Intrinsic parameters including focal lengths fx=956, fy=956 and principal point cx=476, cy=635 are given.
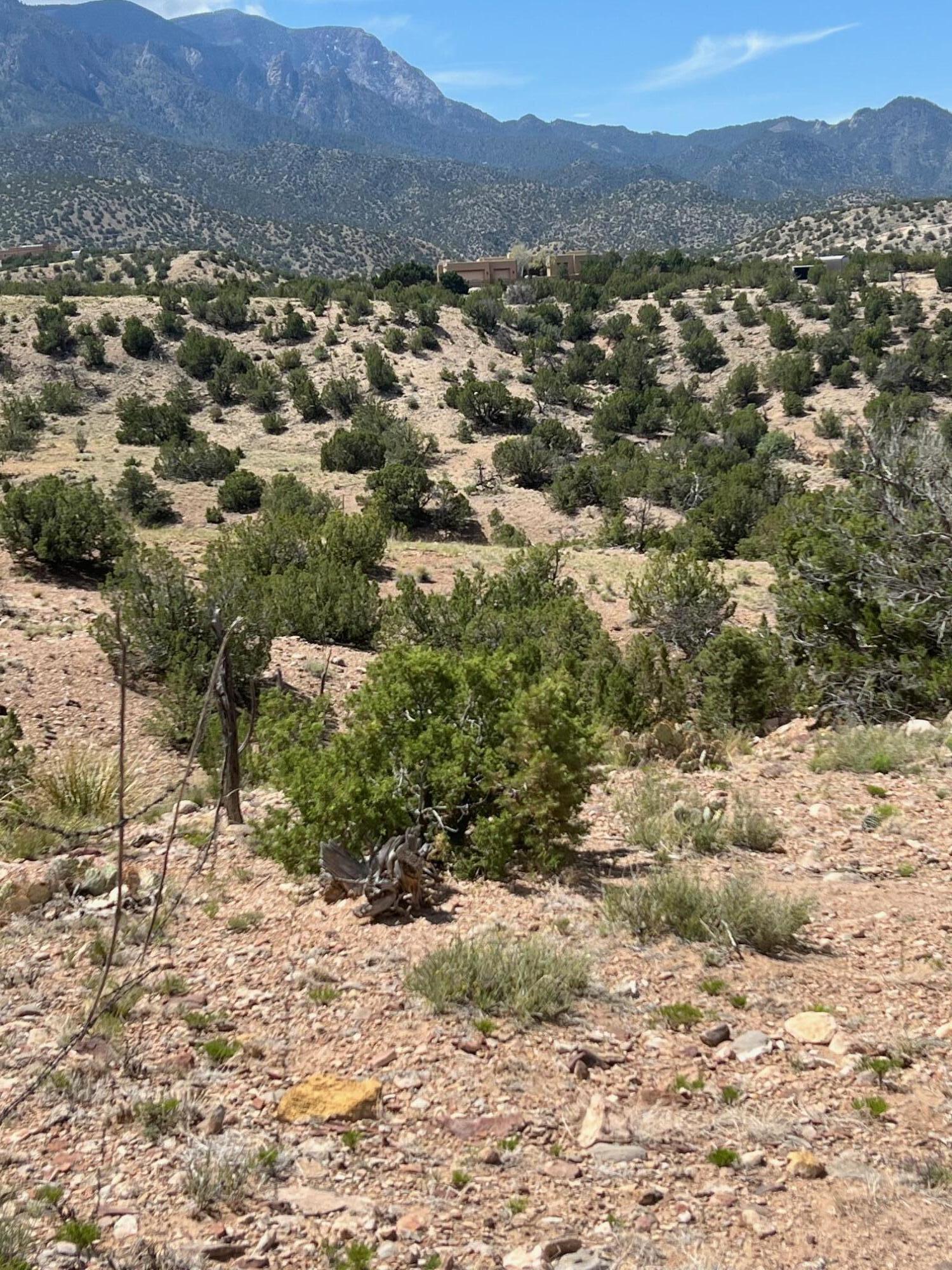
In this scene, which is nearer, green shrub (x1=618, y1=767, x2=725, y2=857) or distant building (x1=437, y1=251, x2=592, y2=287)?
green shrub (x1=618, y1=767, x2=725, y2=857)

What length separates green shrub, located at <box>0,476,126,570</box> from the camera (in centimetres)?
1578

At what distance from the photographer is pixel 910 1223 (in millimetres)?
3137

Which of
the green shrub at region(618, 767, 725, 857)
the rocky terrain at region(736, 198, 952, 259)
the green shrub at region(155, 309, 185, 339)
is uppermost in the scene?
the rocky terrain at region(736, 198, 952, 259)

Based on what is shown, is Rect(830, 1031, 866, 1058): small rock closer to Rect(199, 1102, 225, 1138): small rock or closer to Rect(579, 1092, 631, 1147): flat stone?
Rect(579, 1092, 631, 1147): flat stone

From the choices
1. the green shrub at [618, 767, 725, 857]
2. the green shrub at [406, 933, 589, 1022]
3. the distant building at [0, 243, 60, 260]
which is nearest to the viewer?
the green shrub at [406, 933, 589, 1022]

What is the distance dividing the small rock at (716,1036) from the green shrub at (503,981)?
0.59 meters

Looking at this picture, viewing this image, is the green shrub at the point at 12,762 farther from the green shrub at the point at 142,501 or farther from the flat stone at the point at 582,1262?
the green shrub at the point at 142,501

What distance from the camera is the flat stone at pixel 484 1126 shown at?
3590mm

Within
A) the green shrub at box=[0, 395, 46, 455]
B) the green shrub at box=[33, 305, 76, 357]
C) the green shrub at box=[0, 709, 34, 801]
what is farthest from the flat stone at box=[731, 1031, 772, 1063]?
the green shrub at box=[33, 305, 76, 357]

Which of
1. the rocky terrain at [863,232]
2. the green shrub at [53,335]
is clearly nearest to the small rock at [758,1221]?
the green shrub at [53,335]

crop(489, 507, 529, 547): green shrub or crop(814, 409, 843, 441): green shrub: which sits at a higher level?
crop(814, 409, 843, 441): green shrub

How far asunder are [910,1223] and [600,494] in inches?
1121

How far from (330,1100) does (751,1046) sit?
1.84m

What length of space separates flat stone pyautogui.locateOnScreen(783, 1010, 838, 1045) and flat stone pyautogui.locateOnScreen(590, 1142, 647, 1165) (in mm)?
1105
